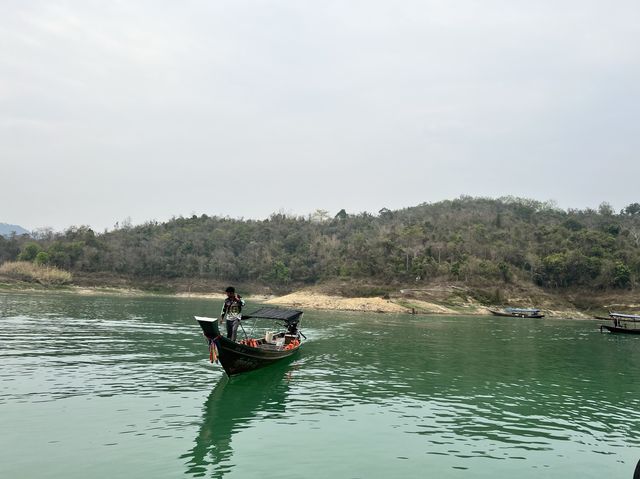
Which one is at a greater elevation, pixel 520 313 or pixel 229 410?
pixel 229 410

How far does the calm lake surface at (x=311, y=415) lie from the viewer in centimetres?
1297

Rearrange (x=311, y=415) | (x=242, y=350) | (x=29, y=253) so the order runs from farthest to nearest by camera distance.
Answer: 1. (x=29, y=253)
2. (x=242, y=350)
3. (x=311, y=415)

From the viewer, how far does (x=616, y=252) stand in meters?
114

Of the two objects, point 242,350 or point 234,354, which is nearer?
point 234,354

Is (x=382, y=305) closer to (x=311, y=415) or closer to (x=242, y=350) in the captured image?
(x=242, y=350)

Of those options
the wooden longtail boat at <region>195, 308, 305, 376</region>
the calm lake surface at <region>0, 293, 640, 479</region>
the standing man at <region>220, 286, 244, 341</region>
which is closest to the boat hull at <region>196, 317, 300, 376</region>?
the wooden longtail boat at <region>195, 308, 305, 376</region>

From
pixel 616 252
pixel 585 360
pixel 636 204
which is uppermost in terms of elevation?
pixel 636 204

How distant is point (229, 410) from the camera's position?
59.6 ft

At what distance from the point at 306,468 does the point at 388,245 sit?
11572cm

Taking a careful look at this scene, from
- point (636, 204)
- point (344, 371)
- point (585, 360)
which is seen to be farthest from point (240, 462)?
point (636, 204)

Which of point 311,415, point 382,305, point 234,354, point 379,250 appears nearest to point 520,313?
point 382,305

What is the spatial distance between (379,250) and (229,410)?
111 meters

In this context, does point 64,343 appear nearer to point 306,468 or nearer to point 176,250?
point 306,468

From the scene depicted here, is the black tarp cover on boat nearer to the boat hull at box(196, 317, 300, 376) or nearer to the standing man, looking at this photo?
the boat hull at box(196, 317, 300, 376)
